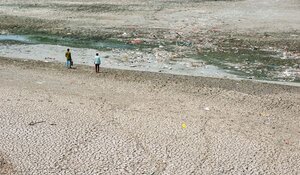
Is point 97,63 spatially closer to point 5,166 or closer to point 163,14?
point 5,166

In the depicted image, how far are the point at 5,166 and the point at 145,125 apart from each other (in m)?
5.27

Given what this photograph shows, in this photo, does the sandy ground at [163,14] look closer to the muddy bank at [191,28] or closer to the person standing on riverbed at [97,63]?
the muddy bank at [191,28]

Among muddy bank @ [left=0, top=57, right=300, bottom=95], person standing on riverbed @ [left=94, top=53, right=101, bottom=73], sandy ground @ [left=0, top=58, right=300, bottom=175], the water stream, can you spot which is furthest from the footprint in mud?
the water stream

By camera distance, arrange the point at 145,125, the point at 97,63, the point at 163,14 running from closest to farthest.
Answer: the point at 145,125 → the point at 97,63 → the point at 163,14

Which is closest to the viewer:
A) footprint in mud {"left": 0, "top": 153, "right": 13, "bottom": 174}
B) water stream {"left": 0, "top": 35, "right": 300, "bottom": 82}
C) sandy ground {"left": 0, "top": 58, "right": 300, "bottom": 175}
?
footprint in mud {"left": 0, "top": 153, "right": 13, "bottom": 174}

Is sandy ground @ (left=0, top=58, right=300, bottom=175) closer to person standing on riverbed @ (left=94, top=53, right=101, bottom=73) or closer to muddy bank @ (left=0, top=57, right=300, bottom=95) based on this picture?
muddy bank @ (left=0, top=57, right=300, bottom=95)

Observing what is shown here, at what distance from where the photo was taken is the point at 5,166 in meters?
13.1

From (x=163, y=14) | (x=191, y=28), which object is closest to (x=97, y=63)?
(x=191, y=28)

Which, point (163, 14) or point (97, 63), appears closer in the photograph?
point (97, 63)

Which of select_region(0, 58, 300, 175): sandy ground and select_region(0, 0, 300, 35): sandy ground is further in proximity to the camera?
select_region(0, 0, 300, 35): sandy ground

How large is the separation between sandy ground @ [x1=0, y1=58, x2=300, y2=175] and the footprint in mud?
0.03 m

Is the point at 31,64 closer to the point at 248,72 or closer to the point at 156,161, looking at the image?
the point at 248,72

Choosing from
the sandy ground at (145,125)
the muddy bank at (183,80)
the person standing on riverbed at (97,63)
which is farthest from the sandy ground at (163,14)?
the sandy ground at (145,125)

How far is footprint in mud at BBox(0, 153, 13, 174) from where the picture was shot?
504 inches
